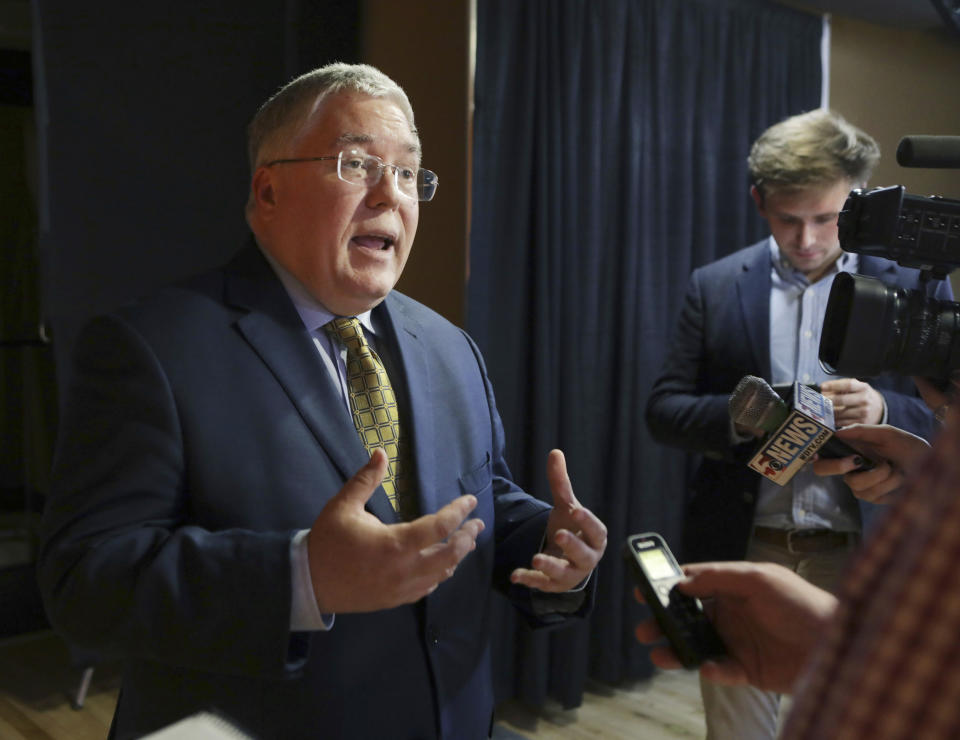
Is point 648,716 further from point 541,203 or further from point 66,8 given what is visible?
point 66,8

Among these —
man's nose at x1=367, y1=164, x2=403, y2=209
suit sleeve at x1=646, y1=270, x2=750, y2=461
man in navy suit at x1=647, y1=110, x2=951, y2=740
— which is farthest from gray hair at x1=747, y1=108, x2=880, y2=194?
man's nose at x1=367, y1=164, x2=403, y2=209

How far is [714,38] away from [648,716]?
2536 mm

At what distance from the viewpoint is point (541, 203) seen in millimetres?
2873

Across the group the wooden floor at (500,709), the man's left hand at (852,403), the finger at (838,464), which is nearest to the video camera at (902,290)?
the finger at (838,464)

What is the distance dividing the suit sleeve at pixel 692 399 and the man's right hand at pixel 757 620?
1.05 metres

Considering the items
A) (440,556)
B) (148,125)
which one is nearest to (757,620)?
(440,556)

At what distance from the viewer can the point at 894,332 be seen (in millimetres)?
1143

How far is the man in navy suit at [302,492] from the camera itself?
1.00 meters

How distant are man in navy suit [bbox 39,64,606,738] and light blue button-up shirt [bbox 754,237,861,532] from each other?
79 cm

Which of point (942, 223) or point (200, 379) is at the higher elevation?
point (942, 223)

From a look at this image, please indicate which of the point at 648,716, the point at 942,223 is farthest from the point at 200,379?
the point at 648,716

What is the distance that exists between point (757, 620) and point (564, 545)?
1.23 feet

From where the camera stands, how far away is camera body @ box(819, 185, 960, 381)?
112 cm

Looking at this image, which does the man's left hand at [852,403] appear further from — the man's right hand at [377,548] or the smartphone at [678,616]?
the man's right hand at [377,548]
